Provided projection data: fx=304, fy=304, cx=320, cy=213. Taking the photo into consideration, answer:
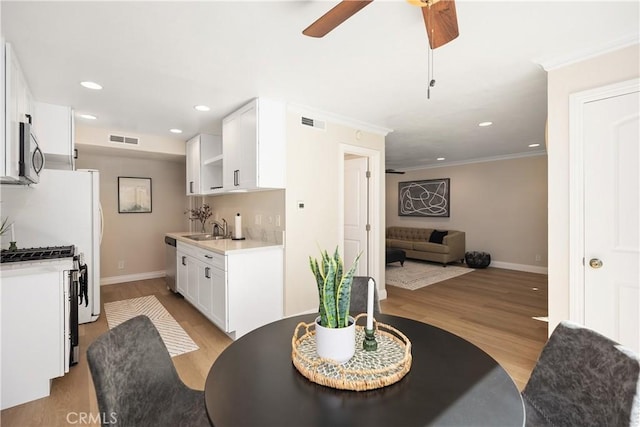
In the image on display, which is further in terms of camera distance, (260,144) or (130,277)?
(130,277)

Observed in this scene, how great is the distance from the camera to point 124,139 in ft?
13.7

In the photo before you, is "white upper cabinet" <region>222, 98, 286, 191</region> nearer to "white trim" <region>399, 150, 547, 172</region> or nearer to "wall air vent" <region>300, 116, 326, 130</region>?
"wall air vent" <region>300, 116, 326, 130</region>

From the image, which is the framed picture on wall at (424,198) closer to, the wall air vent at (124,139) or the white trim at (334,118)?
the white trim at (334,118)

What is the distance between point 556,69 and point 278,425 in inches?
110

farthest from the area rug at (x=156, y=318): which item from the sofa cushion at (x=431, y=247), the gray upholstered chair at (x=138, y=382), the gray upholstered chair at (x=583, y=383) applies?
the sofa cushion at (x=431, y=247)

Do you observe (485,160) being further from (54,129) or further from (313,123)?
(54,129)

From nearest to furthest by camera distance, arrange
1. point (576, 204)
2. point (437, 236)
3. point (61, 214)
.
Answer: point (576, 204) → point (61, 214) → point (437, 236)

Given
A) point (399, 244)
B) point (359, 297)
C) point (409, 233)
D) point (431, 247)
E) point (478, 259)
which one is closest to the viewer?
point (359, 297)

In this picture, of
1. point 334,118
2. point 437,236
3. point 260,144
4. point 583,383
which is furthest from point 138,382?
point 437,236

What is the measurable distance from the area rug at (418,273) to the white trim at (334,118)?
8.15 ft

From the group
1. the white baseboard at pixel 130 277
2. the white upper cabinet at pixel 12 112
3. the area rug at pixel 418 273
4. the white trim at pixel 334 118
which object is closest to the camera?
the white upper cabinet at pixel 12 112

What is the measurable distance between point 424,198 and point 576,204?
5.75 metres

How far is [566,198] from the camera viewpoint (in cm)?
213

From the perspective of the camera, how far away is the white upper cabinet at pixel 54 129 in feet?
9.94
